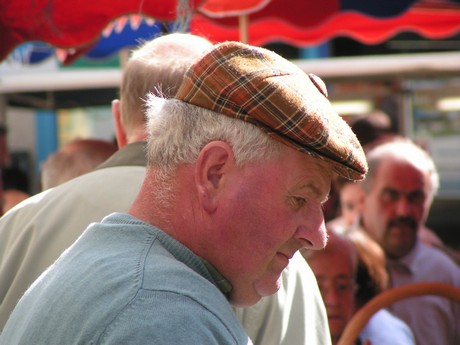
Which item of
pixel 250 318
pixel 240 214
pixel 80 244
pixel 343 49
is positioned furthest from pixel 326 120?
pixel 343 49

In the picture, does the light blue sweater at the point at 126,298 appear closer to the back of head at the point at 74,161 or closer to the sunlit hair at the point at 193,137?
the sunlit hair at the point at 193,137

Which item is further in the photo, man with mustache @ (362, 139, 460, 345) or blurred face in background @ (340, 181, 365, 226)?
blurred face in background @ (340, 181, 365, 226)

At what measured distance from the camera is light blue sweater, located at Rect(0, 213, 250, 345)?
4.07 feet

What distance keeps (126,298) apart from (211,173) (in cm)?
25

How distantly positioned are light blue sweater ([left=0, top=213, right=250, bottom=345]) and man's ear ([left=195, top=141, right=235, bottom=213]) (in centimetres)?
8

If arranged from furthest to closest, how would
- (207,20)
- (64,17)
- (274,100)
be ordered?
(207,20) → (64,17) → (274,100)

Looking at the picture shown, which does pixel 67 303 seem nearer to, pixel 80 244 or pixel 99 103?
pixel 80 244

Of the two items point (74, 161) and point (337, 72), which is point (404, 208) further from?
point (337, 72)

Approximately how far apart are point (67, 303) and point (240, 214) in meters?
0.29

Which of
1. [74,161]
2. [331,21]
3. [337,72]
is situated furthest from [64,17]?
[337,72]

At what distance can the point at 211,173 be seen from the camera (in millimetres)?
1414

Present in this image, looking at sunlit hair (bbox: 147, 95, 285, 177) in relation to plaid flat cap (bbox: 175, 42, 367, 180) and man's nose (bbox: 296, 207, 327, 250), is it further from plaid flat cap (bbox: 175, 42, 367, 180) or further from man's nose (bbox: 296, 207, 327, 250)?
man's nose (bbox: 296, 207, 327, 250)

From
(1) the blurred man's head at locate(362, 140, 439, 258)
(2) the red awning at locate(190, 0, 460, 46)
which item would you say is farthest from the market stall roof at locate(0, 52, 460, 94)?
(1) the blurred man's head at locate(362, 140, 439, 258)

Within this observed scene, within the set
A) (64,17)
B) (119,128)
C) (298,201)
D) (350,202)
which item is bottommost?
(350,202)
